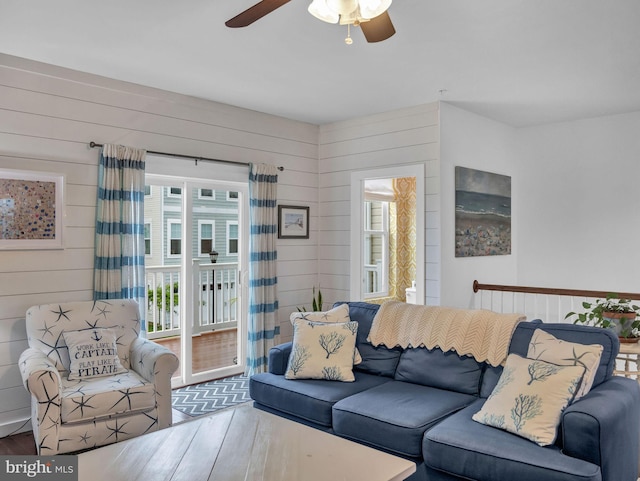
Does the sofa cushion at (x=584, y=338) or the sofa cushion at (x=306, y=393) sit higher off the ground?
the sofa cushion at (x=584, y=338)

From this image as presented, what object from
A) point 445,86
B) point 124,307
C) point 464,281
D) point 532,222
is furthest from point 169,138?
point 532,222

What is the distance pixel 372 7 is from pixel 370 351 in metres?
2.29

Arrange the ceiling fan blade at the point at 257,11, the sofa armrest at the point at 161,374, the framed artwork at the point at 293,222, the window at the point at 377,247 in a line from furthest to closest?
the window at the point at 377,247, the framed artwork at the point at 293,222, the sofa armrest at the point at 161,374, the ceiling fan blade at the point at 257,11

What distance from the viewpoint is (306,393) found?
10.3 feet

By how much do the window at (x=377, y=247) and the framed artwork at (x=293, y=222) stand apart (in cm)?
152

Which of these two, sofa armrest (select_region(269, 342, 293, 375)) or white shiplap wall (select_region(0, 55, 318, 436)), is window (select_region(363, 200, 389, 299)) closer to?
white shiplap wall (select_region(0, 55, 318, 436))

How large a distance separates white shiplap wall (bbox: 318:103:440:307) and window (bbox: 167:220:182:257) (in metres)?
1.71

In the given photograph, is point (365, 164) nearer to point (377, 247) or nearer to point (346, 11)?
point (377, 247)

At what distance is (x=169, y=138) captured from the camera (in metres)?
4.50

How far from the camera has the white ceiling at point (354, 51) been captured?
113 inches

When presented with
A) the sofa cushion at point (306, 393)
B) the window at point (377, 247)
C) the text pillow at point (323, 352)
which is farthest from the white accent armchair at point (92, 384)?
the window at point (377, 247)

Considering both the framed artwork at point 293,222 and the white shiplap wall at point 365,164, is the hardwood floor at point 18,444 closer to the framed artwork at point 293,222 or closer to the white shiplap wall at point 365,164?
the framed artwork at point 293,222

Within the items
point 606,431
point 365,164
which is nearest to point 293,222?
point 365,164

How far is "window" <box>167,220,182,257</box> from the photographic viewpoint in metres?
4.69
